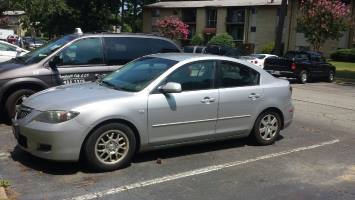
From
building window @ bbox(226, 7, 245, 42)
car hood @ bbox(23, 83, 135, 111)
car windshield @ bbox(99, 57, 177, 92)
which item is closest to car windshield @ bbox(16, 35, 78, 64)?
car windshield @ bbox(99, 57, 177, 92)

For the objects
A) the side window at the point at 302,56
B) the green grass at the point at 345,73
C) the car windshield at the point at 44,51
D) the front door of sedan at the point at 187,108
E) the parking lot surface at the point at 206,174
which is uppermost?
the car windshield at the point at 44,51

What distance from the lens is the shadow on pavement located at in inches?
254

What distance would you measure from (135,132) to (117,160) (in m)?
0.44

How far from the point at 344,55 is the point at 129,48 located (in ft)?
114

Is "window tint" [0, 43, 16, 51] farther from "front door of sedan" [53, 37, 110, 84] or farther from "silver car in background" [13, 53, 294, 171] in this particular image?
"silver car in background" [13, 53, 294, 171]

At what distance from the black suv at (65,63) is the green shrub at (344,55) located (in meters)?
33.9

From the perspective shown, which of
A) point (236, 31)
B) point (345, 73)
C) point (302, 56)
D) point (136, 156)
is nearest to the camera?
point (136, 156)

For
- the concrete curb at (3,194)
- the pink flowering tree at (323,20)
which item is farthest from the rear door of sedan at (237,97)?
the pink flowering tree at (323,20)

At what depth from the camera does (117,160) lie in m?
6.49

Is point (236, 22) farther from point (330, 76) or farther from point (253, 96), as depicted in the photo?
point (253, 96)

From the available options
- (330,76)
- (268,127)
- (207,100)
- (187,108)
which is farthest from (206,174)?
(330,76)

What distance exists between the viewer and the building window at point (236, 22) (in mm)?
57719

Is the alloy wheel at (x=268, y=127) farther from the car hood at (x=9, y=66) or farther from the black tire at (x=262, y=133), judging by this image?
the car hood at (x=9, y=66)

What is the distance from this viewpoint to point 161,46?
34.1 ft
